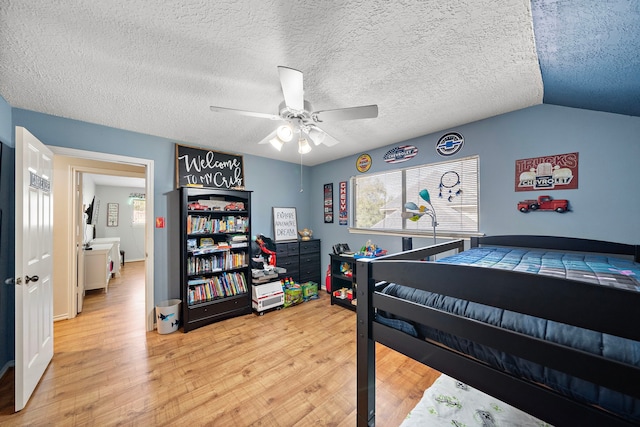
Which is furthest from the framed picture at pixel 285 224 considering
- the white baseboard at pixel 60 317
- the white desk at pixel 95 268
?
the white desk at pixel 95 268

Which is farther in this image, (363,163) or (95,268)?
(95,268)

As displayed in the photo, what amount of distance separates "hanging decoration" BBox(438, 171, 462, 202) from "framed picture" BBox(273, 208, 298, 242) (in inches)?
97.9

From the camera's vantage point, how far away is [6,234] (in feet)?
6.79

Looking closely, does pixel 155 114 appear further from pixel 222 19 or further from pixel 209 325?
pixel 209 325

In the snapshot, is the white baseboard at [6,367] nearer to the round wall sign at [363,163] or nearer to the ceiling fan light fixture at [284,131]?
the ceiling fan light fixture at [284,131]

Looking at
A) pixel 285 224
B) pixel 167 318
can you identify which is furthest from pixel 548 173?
pixel 167 318

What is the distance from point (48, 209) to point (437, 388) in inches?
148

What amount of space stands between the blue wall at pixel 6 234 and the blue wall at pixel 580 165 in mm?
4324

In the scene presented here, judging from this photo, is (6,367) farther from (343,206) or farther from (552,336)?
(343,206)

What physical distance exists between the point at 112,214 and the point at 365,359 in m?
8.40

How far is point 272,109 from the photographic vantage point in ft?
7.22

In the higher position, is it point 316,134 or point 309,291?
point 316,134

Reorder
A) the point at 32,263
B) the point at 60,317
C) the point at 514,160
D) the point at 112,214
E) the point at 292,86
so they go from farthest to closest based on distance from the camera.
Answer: the point at 112,214, the point at 60,317, the point at 514,160, the point at 32,263, the point at 292,86

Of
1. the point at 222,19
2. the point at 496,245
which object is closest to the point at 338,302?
the point at 496,245
